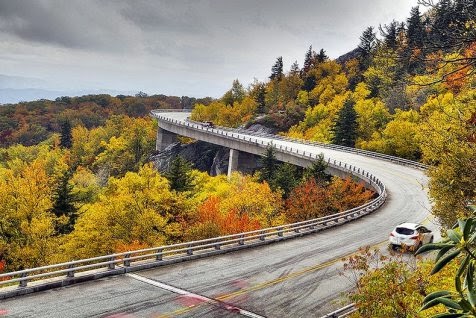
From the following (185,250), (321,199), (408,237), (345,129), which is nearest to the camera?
(185,250)

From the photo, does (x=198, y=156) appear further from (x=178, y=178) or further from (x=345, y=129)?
(x=178, y=178)

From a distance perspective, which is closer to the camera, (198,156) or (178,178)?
(178,178)

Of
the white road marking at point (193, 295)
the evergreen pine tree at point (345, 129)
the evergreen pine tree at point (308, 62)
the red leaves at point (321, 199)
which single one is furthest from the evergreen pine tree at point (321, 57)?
the white road marking at point (193, 295)

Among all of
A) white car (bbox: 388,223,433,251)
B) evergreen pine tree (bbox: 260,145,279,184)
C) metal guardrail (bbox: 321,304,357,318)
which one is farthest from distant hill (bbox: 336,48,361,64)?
metal guardrail (bbox: 321,304,357,318)

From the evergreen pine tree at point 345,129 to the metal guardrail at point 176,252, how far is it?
2261 cm

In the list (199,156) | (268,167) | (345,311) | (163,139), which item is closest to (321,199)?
(268,167)

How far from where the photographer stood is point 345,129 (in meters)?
79.6

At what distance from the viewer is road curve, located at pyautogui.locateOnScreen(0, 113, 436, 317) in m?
14.3

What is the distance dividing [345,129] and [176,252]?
61.3 meters

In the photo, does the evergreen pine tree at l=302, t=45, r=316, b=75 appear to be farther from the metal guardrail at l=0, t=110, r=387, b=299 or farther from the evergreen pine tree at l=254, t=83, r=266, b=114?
the metal guardrail at l=0, t=110, r=387, b=299

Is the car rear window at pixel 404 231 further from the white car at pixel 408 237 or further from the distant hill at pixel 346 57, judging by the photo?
the distant hill at pixel 346 57

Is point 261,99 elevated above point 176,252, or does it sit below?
above

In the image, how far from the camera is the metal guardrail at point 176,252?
16.2 metres

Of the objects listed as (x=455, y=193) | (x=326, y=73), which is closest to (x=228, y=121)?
(x=326, y=73)
